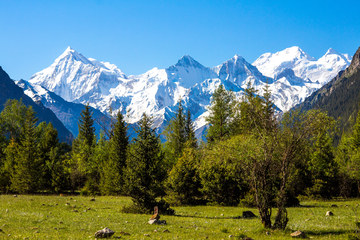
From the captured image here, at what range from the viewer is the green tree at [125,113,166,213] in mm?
23797

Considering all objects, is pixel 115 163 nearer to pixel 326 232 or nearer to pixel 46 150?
pixel 46 150

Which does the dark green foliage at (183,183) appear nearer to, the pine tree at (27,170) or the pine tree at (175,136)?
the pine tree at (175,136)

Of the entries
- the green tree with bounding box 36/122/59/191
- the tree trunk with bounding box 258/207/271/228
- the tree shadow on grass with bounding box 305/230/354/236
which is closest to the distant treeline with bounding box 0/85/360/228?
the tree trunk with bounding box 258/207/271/228

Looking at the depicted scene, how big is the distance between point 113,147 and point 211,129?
784 inches

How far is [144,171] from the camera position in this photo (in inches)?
956

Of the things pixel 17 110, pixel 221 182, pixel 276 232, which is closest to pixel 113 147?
pixel 221 182

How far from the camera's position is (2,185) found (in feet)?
156

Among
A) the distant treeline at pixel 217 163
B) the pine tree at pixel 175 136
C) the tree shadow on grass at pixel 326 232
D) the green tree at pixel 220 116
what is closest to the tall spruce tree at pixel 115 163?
the distant treeline at pixel 217 163

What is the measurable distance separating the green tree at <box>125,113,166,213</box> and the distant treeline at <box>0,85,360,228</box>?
9cm

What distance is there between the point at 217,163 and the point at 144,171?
31.7ft

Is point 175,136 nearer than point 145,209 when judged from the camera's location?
No

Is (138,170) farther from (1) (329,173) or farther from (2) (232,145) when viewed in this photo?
(1) (329,173)

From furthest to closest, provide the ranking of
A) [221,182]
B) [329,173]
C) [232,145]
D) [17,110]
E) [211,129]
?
1. [17,110]
2. [211,129]
3. [329,173]
4. [221,182]
5. [232,145]

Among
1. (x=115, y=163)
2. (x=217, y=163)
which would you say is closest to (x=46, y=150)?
(x=115, y=163)
